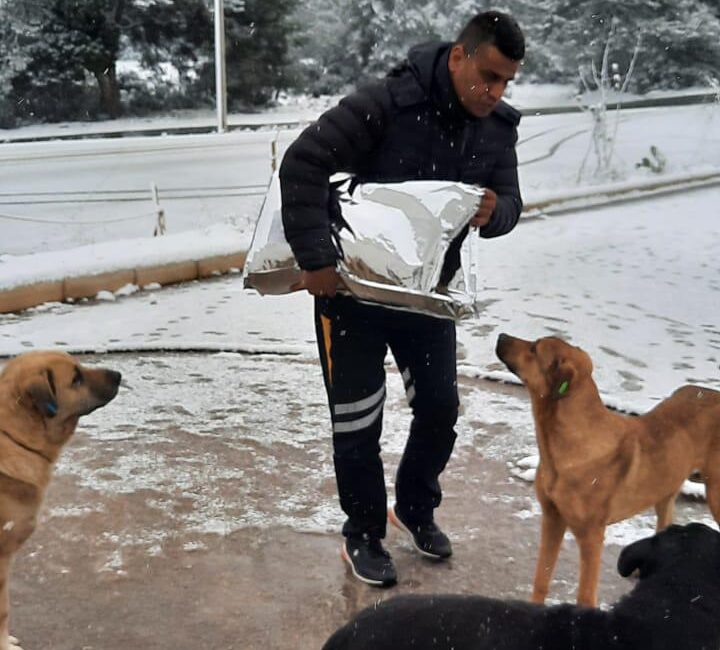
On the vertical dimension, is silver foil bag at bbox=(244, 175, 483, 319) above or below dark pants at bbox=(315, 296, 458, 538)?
above

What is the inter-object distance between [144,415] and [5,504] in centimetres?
210

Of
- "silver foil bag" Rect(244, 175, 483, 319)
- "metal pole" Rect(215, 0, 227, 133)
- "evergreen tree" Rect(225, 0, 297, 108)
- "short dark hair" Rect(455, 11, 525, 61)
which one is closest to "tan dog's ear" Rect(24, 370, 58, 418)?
"silver foil bag" Rect(244, 175, 483, 319)

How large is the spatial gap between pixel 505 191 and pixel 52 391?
5.44 ft

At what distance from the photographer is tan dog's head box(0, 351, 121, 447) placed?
2787 millimetres

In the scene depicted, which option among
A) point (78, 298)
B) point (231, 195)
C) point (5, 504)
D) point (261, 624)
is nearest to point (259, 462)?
point (261, 624)

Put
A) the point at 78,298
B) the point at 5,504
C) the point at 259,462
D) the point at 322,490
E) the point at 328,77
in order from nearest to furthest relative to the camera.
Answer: the point at 5,504, the point at 322,490, the point at 259,462, the point at 78,298, the point at 328,77

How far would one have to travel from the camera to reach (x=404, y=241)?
2807 mm

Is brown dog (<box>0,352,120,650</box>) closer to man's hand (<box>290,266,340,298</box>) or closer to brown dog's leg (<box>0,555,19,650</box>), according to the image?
brown dog's leg (<box>0,555,19,650</box>)

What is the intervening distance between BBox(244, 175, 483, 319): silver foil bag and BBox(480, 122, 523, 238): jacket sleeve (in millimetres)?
169

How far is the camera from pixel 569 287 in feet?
28.5

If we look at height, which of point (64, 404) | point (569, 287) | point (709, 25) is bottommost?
point (569, 287)

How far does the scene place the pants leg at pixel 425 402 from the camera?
3049 millimetres

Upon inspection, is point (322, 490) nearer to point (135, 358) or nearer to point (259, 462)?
point (259, 462)

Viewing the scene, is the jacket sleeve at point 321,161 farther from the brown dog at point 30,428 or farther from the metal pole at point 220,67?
the metal pole at point 220,67
